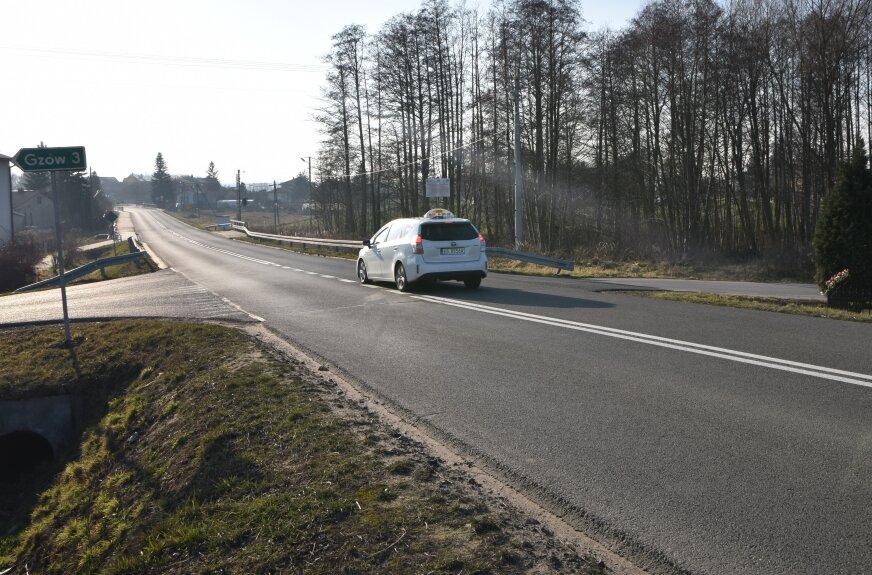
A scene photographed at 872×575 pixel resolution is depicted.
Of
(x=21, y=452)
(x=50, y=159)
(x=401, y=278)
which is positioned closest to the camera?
(x=21, y=452)

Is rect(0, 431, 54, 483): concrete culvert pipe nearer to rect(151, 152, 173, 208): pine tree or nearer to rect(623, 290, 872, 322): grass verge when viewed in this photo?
rect(623, 290, 872, 322): grass verge

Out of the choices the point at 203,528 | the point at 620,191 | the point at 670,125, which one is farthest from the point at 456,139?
the point at 203,528

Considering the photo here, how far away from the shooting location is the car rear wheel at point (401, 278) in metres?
16.8

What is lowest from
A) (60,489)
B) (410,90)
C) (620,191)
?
(60,489)

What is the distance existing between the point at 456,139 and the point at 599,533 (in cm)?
5146

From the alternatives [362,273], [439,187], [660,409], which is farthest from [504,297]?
[439,187]

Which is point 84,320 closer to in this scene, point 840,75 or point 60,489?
point 60,489

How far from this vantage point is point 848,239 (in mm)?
14844

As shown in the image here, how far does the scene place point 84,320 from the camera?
1438 cm

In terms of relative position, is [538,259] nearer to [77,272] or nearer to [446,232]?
[446,232]

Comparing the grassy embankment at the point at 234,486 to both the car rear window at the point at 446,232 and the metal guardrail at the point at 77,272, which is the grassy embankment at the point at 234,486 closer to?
the car rear window at the point at 446,232

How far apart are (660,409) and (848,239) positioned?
36.1 ft

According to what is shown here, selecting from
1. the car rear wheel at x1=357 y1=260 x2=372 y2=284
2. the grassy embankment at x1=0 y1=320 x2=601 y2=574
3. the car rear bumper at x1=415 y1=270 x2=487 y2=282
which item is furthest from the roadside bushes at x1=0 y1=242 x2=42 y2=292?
the grassy embankment at x1=0 y1=320 x2=601 y2=574

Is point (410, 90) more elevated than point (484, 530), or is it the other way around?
point (410, 90)
